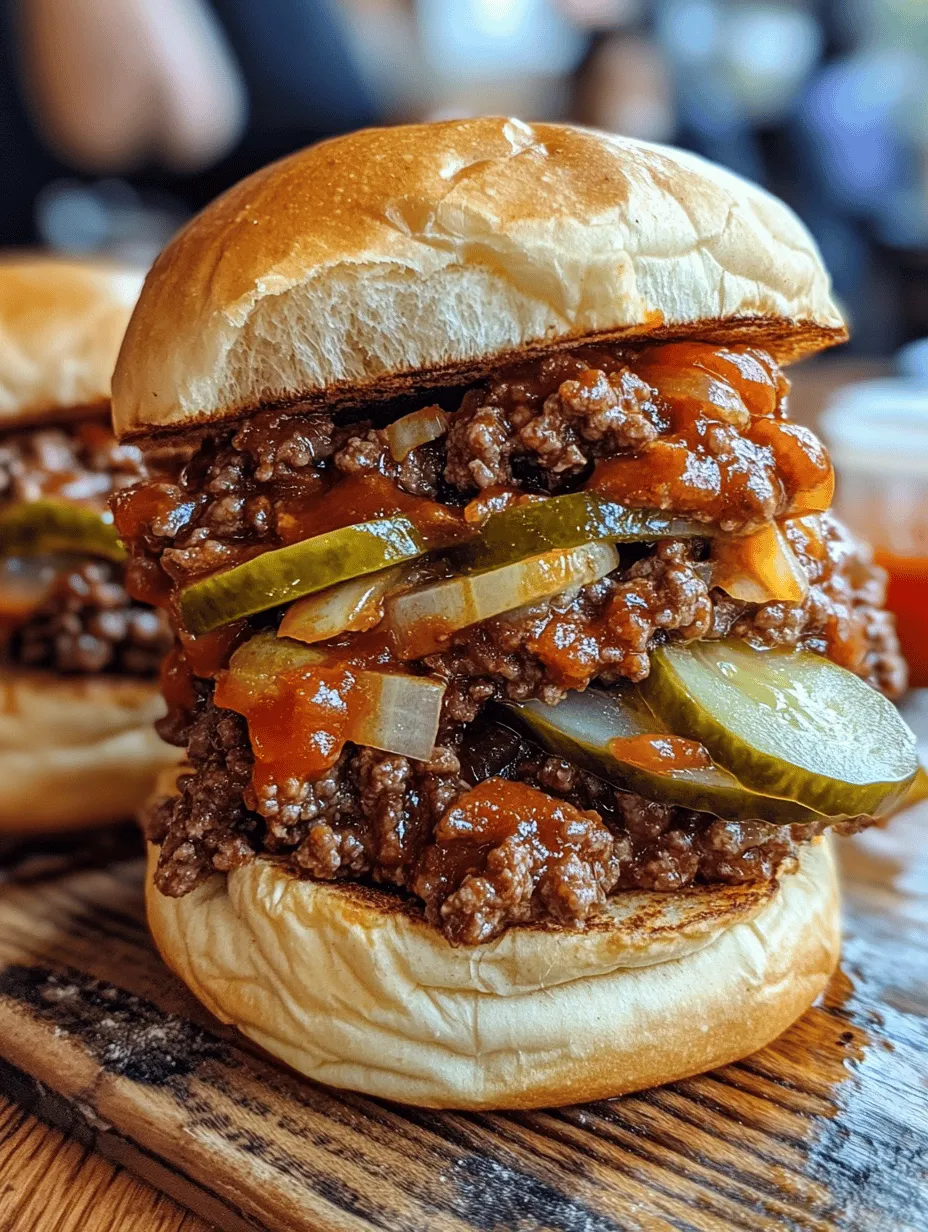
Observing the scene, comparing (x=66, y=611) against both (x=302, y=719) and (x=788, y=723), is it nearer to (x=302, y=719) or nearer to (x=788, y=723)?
(x=302, y=719)

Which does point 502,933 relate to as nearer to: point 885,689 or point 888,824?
point 885,689

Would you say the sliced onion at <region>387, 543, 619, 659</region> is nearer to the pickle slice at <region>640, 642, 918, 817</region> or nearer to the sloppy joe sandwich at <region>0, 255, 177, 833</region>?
the pickle slice at <region>640, 642, 918, 817</region>

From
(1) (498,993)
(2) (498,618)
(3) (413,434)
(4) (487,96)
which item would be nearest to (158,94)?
(3) (413,434)

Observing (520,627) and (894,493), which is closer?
(520,627)

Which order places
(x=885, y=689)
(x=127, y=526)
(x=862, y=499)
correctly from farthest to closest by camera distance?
(x=862, y=499), (x=885, y=689), (x=127, y=526)

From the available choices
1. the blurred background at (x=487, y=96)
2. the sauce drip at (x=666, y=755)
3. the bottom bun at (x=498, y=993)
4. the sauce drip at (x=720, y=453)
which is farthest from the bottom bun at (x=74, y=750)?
the blurred background at (x=487, y=96)

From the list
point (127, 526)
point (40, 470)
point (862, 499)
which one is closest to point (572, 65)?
point (862, 499)
